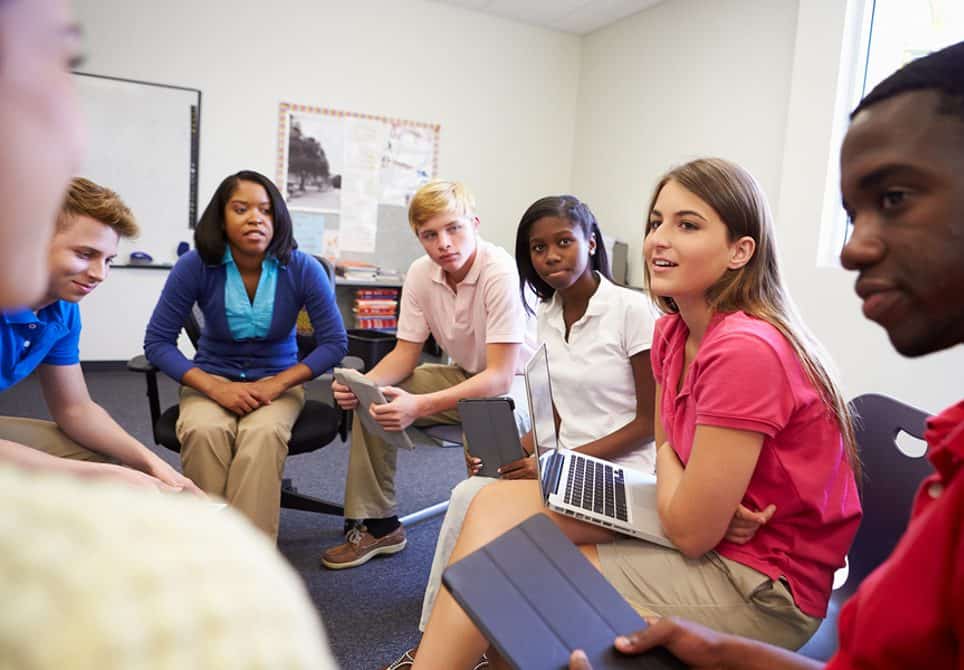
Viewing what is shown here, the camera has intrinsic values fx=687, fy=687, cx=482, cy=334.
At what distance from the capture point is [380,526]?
2.32m

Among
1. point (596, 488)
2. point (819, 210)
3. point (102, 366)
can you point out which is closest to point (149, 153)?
point (102, 366)

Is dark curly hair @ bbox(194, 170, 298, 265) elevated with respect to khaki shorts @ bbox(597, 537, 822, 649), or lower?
elevated

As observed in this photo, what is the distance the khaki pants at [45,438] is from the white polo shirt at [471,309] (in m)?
1.05

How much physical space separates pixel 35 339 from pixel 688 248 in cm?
146

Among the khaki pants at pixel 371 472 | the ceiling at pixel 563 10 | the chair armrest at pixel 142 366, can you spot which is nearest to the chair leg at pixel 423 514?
the khaki pants at pixel 371 472

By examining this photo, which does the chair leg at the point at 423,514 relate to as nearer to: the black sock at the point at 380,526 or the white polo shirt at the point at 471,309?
the black sock at the point at 380,526

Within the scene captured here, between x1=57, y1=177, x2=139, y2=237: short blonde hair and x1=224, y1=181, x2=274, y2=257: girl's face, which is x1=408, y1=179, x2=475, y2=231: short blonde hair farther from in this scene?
x1=57, y1=177, x2=139, y2=237: short blonde hair

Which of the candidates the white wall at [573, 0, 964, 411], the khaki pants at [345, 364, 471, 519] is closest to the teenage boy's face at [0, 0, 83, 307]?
the khaki pants at [345, 364, 471, 519]

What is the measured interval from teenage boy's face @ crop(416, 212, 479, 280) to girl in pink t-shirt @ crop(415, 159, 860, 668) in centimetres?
106

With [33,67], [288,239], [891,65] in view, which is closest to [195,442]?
[288,239]

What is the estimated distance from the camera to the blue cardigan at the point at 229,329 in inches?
88.0

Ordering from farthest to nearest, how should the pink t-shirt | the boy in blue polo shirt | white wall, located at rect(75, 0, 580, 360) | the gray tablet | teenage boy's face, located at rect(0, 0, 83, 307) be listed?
white wall, located at rect(75, 0, 580, 360) < the gray tablet < the boy in blue polo shirt < the pink t-shirt < teenage boy's face, located at rect(0, 0, 83, 307)

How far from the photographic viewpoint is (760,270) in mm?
1288

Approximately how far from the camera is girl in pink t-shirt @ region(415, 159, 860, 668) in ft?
3.53
